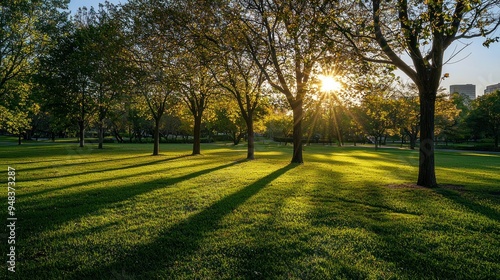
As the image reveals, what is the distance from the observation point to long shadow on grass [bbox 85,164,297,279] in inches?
174

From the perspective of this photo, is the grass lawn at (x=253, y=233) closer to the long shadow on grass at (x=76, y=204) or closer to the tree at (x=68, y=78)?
the long shadow on grass at (x=76, y=204)

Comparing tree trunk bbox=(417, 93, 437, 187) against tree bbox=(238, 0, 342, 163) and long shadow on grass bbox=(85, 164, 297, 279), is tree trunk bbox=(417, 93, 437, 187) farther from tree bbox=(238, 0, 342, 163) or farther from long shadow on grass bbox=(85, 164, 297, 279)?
long shadow on grass bbox=(85, 164, 297, 279)

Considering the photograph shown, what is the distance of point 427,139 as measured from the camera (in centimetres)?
1173

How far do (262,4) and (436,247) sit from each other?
1573 centimetres

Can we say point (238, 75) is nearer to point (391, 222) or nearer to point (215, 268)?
point (391, 222)

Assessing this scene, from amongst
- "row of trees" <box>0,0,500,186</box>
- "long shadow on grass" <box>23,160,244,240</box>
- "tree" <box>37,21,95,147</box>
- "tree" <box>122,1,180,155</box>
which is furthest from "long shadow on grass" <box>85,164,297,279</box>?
"tree" <box>37,21,95,147</box>

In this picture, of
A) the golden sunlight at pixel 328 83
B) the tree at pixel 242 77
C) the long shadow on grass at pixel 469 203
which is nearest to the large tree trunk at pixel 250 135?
the tree at pixel 242 77

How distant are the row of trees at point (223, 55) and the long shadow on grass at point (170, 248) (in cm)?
667

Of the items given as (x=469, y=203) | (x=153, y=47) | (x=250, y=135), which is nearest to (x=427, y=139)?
(x=469, y=203)

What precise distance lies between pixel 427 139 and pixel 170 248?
11222 mm

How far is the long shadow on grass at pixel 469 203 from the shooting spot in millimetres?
7688

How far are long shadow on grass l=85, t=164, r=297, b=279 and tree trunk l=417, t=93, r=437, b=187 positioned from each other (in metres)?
8.87

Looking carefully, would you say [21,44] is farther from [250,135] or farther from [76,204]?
[76,204]

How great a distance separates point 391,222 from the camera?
22.7ft
